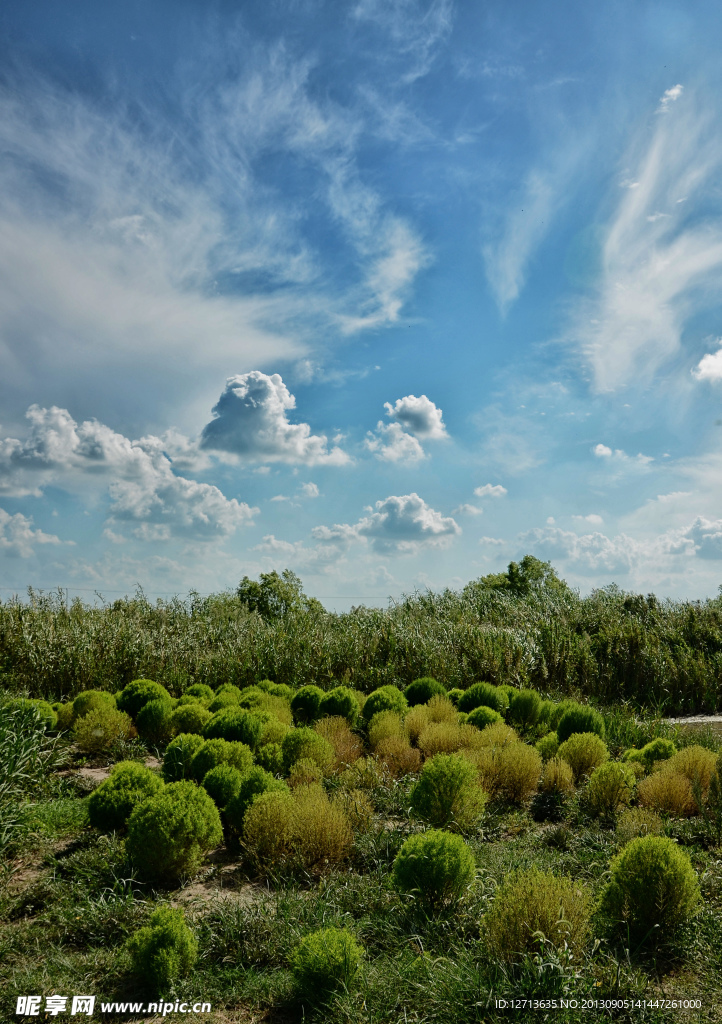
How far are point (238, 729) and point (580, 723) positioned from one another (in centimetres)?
346

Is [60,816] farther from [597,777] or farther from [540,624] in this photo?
[540,624]

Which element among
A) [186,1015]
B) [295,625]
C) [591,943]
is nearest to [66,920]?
[186,1015]

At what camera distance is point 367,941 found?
3.52 metres

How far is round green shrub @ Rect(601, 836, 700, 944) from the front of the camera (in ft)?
11.3

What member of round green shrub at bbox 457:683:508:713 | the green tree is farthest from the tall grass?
the green tree

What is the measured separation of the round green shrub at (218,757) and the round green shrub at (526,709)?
367cm

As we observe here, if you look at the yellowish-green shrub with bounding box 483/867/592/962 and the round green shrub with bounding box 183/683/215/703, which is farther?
the round green shrub with bounding box 183/683/215/703

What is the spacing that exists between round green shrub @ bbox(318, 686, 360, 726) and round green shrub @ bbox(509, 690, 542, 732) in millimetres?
1941

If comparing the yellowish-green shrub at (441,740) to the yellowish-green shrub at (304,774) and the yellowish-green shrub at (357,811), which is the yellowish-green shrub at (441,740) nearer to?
the yellowish-green shrub at (304,774)

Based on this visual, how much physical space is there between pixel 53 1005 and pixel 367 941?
5.21ft

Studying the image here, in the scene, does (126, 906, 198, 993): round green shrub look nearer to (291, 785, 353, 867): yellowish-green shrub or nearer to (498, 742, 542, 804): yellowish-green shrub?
(291, 785, 353, 867): yellowish-green shrub

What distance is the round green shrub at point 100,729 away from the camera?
272 inches

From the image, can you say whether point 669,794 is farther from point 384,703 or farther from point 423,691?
point 423,691

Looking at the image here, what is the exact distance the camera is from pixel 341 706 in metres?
7.45
